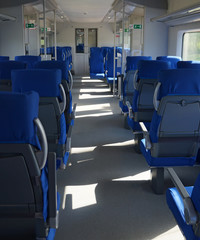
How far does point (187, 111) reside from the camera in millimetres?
3230

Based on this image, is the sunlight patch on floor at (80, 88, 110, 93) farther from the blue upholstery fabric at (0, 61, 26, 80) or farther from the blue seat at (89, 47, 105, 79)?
the blue upholstery fabric at (0, 61, 26, 80)

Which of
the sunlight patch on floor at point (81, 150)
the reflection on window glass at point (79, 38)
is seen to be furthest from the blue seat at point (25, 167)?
the reflection on window glass at point (79, 38)

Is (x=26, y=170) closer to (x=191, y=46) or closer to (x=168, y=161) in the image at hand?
(x=168, y=161)

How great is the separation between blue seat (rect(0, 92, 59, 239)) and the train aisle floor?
31.7 inches

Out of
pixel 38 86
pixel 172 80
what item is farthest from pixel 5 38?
pixel 172 80

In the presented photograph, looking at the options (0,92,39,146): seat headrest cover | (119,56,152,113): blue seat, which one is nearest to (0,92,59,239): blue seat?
(0,92,39,146): seat headrest cover

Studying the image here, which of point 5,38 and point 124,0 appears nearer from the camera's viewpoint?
point 124,0

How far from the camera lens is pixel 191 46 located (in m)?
7.09

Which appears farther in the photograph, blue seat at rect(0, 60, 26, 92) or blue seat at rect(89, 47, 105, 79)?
blue seat at rect(89, 47, 105, 79)

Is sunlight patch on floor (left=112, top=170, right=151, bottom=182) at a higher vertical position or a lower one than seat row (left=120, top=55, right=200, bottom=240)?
lower

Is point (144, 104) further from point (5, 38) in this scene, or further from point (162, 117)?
point (5, 38)

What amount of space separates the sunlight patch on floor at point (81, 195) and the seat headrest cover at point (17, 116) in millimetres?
1699

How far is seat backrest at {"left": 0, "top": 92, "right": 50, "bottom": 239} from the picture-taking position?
1.64 meters

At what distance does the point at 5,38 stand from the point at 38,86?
680cm
